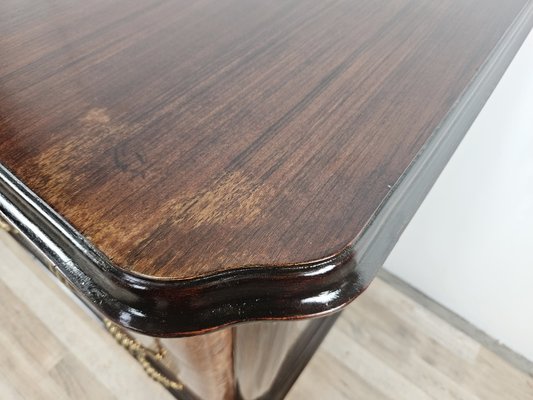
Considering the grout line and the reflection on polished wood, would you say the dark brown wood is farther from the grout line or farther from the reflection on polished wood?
the grout line

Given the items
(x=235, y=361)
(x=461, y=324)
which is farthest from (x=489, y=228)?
(x=235, y=361)

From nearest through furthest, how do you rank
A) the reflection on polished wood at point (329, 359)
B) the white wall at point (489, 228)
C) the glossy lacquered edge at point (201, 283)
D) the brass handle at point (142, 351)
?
the glossy lacquered edge at point (201, 283), the brass handle at point (142, 351), the white wall at point (489, 228), the reflection on polished wood at point (329, 359)

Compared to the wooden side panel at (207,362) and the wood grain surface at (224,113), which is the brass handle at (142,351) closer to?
the wooden side panel at (207,362)

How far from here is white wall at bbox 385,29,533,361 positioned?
0.53 m

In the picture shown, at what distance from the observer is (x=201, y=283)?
0.22 m

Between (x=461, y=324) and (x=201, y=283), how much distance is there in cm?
70

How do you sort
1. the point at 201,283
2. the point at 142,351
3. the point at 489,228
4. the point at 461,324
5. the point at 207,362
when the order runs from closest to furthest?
1. the point at 201,283
2. the point at 207,362
3. the point at 142,351
4. the point at 489,228
5. the point at 461,324

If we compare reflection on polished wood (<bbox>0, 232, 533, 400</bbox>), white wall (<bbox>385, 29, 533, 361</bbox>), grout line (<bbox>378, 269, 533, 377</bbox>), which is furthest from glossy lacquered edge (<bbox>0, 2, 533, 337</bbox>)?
grout line (<bbox>378, 269, 533, 377</bbox>)

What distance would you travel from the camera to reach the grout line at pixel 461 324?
73 cm

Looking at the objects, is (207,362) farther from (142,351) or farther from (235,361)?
(142,351)

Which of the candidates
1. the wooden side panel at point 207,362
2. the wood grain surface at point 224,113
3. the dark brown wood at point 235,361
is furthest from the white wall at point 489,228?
the wooden side panel at point 207,362

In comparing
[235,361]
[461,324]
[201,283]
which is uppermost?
[201,283]

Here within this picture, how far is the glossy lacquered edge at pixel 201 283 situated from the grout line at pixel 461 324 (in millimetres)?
603

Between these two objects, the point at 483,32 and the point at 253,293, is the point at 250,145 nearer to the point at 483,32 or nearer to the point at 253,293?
the point at 253,293
